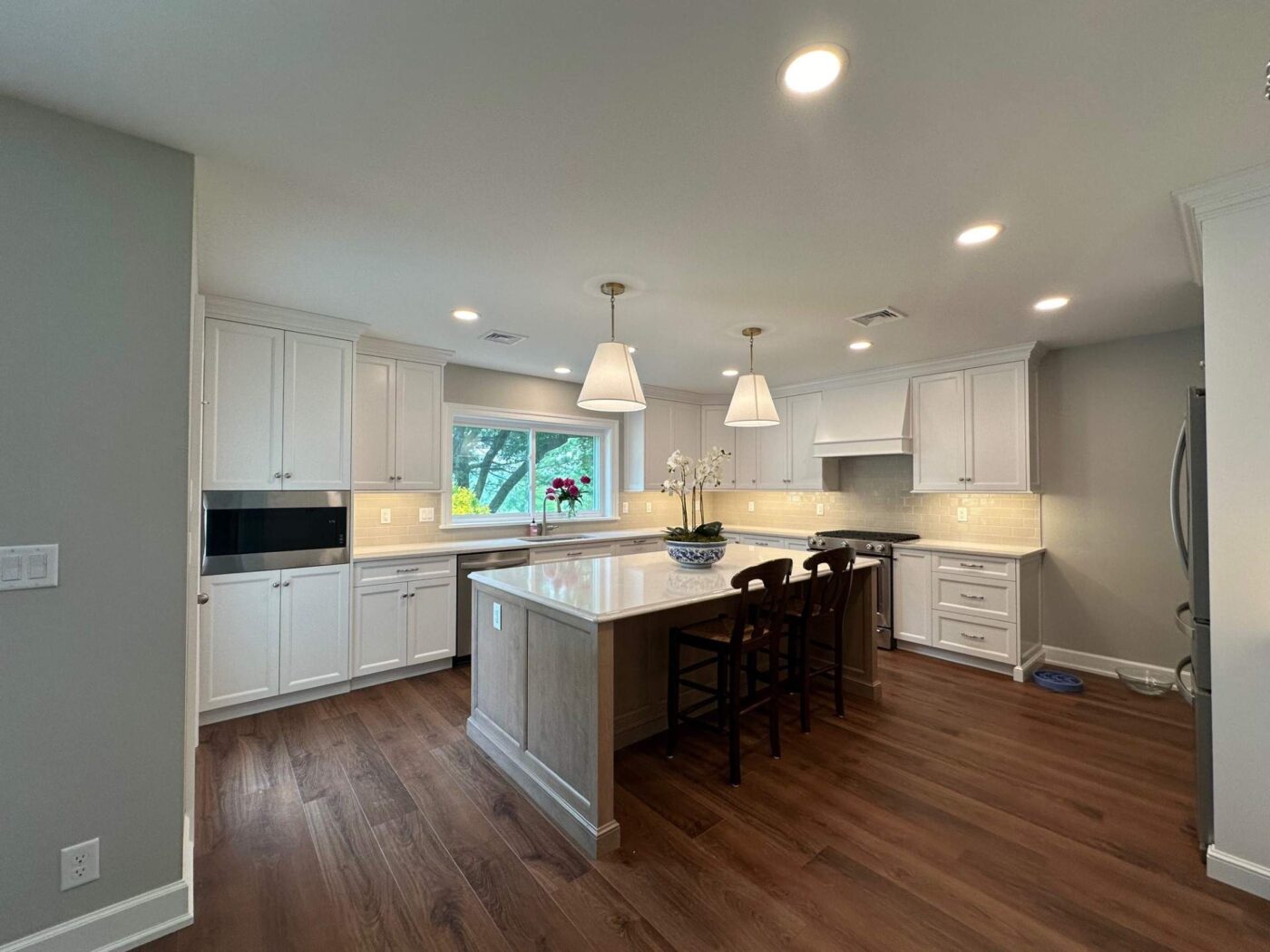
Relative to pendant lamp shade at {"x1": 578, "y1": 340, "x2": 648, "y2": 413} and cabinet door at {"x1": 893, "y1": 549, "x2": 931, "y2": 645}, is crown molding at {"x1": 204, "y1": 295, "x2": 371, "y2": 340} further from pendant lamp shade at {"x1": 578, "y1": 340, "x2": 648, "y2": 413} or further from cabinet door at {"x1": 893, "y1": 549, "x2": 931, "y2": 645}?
cabinet door at {"x1": 893, "y1": 549, "x2": 931, "y2": 645}

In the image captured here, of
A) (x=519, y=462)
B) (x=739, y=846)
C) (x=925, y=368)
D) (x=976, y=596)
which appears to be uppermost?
(x=925, y=368)

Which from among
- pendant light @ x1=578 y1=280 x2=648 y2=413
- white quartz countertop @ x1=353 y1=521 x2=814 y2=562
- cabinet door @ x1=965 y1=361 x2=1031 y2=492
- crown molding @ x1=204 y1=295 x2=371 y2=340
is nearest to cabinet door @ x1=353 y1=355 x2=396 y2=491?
crown molding @ x1=204 y1=295 x2=371 y2=340

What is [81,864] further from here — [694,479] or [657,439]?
[657,439]

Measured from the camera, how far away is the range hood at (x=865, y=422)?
4641mm

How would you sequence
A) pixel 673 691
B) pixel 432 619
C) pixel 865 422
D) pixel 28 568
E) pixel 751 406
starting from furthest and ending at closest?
pixel 865 422
pixel 432 619
pixel 751 406
pixel 673 691
pixel 28 568

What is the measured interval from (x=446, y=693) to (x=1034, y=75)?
4022 millimetres

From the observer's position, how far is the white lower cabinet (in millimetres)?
3578

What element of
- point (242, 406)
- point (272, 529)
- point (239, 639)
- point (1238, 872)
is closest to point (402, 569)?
point (272, 529)

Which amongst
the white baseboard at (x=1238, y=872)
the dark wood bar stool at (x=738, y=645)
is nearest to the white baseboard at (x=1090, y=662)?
the white baseboard at (x=1238, y=872)

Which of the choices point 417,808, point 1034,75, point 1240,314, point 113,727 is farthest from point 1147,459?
point 113,727

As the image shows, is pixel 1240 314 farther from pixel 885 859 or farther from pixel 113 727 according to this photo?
Result: pixel 113 727

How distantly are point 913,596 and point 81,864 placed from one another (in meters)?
4.81

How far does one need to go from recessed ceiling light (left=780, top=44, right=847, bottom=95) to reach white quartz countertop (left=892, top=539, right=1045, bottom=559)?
12.1ft

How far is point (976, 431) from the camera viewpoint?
422 centimetres
